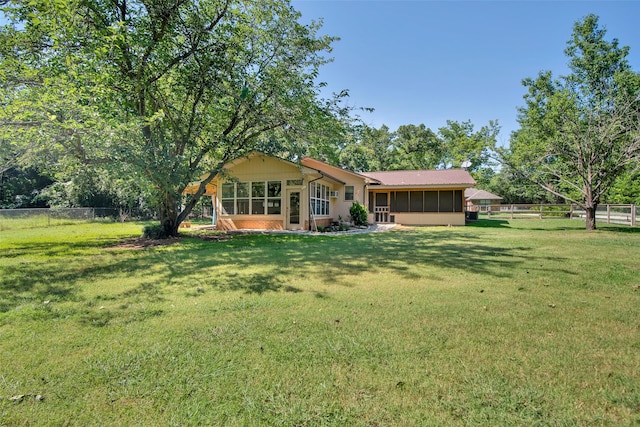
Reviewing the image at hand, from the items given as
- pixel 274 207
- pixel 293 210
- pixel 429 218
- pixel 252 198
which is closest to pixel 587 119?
pixel 429 218

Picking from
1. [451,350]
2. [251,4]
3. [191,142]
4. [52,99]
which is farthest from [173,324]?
[251,4]

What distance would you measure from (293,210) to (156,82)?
8262 millimetres

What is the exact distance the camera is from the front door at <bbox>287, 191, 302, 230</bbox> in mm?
16656

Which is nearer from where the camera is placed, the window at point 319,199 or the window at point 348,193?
the window at point 319,199

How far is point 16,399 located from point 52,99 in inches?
329

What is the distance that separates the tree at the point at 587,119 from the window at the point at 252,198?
12709mm

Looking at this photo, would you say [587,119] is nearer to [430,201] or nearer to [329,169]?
[430,201]

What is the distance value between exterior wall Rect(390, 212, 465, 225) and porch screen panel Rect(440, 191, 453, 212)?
0.43 m

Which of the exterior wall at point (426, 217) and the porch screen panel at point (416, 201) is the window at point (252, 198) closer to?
the exterior wall at point (426, 217)

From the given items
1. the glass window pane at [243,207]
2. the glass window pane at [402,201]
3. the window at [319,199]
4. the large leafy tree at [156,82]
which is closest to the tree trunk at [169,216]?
the large leafy tree at [156,82]

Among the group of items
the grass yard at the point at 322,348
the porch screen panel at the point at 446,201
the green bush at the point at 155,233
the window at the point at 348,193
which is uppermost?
the window at the point at 348,193

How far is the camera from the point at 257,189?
56.8 ft

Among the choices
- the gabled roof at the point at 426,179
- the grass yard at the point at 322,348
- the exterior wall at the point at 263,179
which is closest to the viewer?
the grass yard at the point at 322,348

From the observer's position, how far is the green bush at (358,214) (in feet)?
64.0
